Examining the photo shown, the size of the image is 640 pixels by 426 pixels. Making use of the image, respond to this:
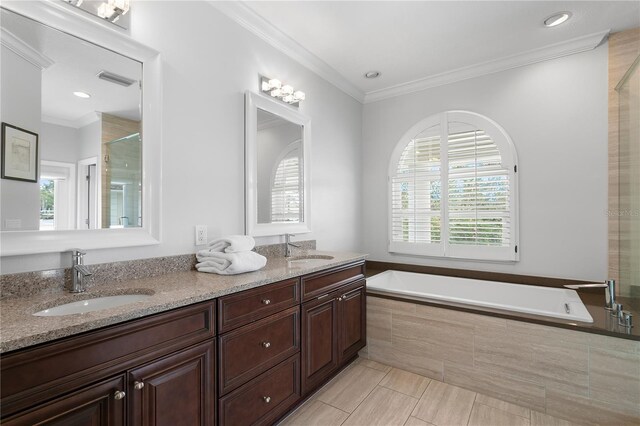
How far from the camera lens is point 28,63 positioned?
50.0 inches

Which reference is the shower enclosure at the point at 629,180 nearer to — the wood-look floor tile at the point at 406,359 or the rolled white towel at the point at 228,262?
the wood-look floor tile at the point at 406,359

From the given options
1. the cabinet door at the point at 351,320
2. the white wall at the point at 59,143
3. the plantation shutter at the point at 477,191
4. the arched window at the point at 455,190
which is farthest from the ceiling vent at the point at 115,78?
the plantation shutter at the point at 477,191

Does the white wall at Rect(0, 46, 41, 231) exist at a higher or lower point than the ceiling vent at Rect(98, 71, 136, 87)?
lower

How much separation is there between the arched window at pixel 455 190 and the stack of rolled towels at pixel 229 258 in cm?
209

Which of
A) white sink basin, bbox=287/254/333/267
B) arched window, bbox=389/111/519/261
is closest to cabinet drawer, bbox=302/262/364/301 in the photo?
white sink basin, bbox=287/254/333/267

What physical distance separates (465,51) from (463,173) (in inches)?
44.0

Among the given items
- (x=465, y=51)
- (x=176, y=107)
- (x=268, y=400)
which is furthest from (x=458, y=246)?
(x=176, y=107)

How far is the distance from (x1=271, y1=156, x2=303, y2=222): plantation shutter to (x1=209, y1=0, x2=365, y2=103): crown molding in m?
0.91

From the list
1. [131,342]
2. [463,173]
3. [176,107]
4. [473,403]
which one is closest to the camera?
[131,342]

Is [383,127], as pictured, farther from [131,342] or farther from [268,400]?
[131,342]

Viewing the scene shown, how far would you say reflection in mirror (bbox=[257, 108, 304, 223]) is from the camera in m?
2.32

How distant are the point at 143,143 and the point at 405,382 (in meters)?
2.36

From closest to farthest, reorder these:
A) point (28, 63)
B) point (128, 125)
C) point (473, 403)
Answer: point (28, 63)
point (128, 125)
point (473, 403)

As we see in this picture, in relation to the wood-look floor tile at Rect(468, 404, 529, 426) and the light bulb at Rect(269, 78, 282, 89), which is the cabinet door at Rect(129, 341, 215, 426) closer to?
the wood-look floor tile at Rect(468, 404, 529, 426)
